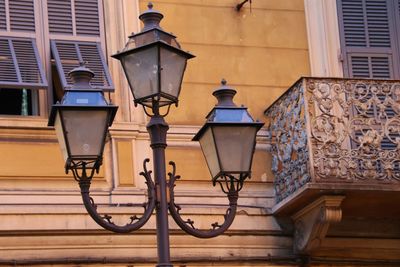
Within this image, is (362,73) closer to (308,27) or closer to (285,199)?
(308,27)

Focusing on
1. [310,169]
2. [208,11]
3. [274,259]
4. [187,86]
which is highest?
[208,11]

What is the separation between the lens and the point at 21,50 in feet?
39.5

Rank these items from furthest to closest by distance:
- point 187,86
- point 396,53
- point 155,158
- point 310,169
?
point 396,53
point 187,86
point 310,169
point 155,158

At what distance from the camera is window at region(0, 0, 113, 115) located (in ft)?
39.0

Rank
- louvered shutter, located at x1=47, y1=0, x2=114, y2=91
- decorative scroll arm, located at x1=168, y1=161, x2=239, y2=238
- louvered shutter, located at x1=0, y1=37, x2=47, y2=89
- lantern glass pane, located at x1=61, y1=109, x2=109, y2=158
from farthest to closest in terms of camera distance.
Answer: louvered shutter, located at x1=47, y1=0, x2=114, y2=91
louvered shutter, located at x1=0, y1=37, x2=47, y2=89
decorative scroll arm, located at x1=168, y1=161, x2=239, y2=238
lantern glass pane, located at x1=61, y1=109, x2=109, y2=158

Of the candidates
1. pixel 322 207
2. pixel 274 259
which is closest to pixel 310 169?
pixel 322 207

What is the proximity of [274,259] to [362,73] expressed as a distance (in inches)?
96.3

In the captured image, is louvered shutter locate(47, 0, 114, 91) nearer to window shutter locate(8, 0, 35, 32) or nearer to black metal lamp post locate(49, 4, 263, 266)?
window shutter locate(8, 0, 35, 32)

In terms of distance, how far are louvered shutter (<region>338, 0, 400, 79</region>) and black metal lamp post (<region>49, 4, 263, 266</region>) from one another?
4.54 metres

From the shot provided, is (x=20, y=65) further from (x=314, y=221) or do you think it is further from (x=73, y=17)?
(x=314, y=221)

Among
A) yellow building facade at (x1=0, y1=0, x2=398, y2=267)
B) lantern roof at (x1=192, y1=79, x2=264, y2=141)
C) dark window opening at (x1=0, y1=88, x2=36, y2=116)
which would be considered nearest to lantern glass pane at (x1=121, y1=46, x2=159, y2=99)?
lantern roof at (x1=192, y1=79, x2=264, y2=141)

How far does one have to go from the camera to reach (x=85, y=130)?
27.7 feet

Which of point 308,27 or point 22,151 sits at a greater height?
point 308,27

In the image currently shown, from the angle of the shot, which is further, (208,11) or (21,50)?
(208,11)
